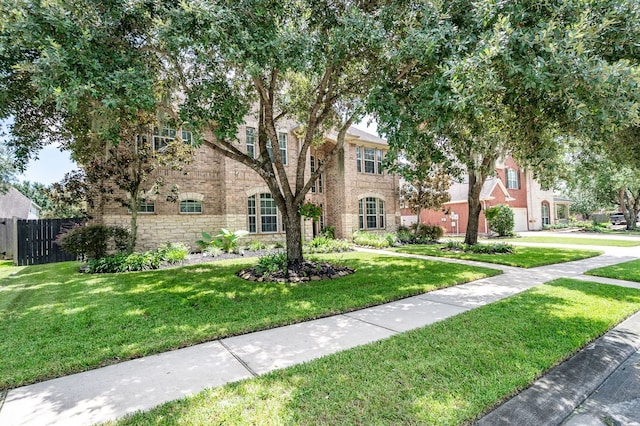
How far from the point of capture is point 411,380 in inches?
119

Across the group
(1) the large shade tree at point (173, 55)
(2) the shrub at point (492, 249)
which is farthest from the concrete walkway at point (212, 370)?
(2) the shrub at point (492, 249)

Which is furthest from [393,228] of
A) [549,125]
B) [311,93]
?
[549,125]

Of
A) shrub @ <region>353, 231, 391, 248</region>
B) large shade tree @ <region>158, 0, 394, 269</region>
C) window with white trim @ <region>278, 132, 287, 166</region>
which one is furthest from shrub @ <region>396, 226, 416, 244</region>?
large shade tree @ <region>158, 0, 394, 269</region>

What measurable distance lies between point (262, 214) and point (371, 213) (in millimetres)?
7048

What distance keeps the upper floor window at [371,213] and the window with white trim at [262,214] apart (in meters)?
5.42

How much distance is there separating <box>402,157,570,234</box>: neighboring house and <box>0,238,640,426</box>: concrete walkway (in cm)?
2264

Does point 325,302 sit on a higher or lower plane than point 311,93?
lower

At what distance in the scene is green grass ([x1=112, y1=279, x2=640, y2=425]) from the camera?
8.29 ft

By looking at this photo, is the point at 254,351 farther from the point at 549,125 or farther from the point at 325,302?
the point at 549,125

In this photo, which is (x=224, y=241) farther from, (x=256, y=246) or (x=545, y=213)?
(x=545, y=213)

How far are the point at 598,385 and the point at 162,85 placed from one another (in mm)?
9590

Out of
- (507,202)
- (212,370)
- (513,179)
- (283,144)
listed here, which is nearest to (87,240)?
(283,144)

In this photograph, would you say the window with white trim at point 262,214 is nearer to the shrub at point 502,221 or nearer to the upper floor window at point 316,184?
the upper floor window at point 316,184

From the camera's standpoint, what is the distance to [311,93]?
9758 mm
